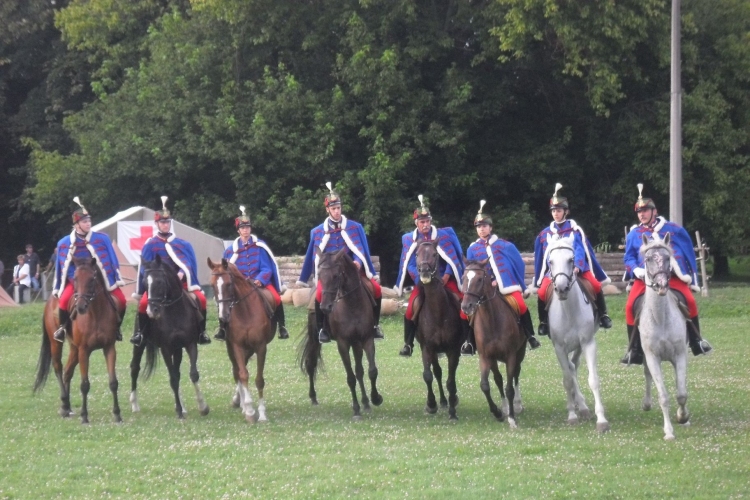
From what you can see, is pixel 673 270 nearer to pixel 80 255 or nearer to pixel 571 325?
pixel 571 325

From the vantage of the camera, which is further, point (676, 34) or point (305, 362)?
point (676, 34)

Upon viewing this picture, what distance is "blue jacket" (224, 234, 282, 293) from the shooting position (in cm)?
1597

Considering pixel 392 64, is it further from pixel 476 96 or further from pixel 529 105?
pixel 529 105

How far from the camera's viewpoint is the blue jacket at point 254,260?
52.4 ft

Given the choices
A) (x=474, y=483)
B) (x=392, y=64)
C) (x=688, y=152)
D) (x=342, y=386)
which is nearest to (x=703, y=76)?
(x=688, y=152)

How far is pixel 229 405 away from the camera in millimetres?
16688

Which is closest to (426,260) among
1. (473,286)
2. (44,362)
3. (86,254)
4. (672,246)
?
(473,286)

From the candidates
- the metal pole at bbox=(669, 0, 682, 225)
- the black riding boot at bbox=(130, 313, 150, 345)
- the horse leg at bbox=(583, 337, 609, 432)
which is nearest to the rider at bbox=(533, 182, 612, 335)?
the horse leg at bbox=(583, 337, 609, 432)

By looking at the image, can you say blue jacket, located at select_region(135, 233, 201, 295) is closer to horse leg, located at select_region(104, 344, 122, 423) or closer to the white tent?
horse leg, located at select_region(104, 344, 122, 423)

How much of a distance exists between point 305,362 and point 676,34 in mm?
11482

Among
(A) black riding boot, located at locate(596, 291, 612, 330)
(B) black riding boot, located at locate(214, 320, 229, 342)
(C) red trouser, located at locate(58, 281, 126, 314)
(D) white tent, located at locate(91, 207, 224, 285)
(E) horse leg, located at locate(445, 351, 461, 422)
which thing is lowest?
(E) horse leg, located at locate(445, 351, 461, 422)

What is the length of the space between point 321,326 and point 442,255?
2037 mm

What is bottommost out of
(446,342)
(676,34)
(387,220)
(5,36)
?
(446,342)

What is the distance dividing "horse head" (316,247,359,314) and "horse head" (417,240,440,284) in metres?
1.20
